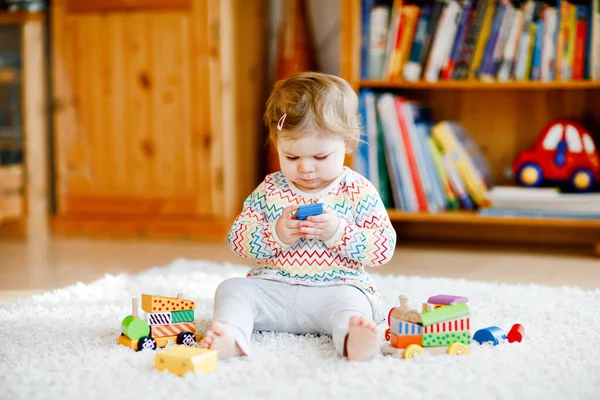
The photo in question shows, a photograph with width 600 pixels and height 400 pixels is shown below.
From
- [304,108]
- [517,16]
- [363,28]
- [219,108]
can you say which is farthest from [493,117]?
[304,108]

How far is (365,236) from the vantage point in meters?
1.20

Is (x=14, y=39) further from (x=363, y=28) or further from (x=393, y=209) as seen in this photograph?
(x=393, y=209)

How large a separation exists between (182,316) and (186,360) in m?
0.19

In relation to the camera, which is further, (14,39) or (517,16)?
(14,39)

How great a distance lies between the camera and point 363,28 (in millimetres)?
2193

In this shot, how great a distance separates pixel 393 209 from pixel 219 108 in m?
0.64

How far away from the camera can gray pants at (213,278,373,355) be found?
3.76 ft

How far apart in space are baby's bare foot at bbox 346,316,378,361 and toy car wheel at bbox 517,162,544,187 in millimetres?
1240

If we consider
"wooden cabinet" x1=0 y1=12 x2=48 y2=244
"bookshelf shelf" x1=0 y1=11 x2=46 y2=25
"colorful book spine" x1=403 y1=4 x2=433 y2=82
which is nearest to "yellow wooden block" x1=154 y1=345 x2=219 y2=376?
"colorful book spine" x1=403 y1=4 x2=433 y2=82

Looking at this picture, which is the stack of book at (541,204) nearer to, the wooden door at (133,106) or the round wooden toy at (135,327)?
the wooden door at (133,106)

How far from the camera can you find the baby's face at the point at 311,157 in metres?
1.18

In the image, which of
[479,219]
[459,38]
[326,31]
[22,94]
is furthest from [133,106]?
[479,219]

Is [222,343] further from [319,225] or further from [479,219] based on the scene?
[479,219]

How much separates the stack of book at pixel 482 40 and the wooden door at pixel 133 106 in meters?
0.57
